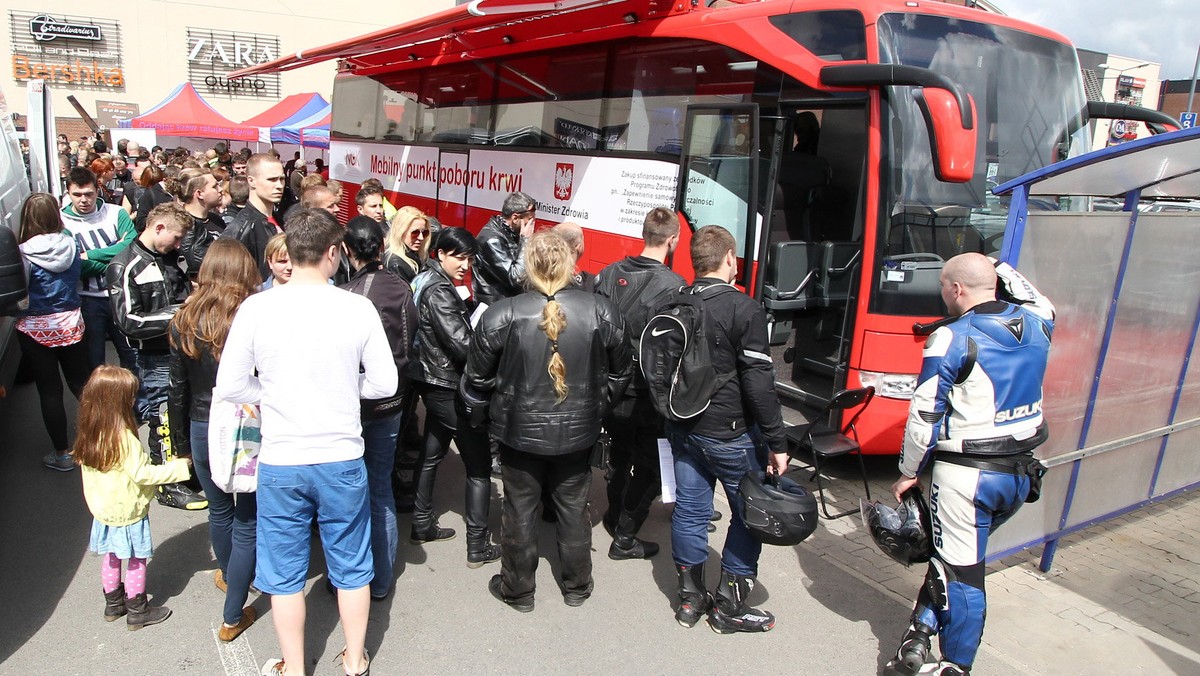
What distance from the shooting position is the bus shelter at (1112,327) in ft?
12.1

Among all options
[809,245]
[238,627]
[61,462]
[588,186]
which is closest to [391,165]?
[588,186]

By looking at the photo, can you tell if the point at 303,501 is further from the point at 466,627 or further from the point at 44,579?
the point at 44,579

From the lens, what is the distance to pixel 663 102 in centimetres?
638

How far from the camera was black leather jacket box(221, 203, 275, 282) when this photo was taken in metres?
5.19

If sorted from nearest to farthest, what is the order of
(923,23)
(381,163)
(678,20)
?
(923,23) < (678,20) < (381,163)

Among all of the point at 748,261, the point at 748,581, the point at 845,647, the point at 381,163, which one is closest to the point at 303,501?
the point at 748,581

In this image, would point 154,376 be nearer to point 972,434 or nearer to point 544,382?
point 544,382

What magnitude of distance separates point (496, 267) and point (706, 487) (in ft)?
6.65

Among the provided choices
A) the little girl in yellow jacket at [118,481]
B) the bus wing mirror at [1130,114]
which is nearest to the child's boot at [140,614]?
the little girl in yellow jacket at [118,481]

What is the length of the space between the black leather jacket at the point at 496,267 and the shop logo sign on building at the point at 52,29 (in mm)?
34873

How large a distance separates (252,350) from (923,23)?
4615 mm

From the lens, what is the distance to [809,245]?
19.4 ft

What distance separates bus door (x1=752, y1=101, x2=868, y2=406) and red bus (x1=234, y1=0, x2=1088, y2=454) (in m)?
0.02

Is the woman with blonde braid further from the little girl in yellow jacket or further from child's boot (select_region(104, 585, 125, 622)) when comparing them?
child's boot (select_region(104, 585, 125, 622))
